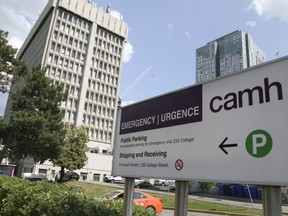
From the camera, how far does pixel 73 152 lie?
4809cm

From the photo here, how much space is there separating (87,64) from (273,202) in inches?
3185

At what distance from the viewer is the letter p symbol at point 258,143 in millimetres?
2844

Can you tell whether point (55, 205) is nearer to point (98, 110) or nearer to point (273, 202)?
point (273, 202)

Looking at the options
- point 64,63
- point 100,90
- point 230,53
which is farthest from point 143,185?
point 230,53

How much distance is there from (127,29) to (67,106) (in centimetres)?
3445

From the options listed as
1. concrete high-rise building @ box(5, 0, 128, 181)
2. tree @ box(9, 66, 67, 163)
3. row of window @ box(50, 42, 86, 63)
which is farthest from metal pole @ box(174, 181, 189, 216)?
row of window @ box(50, 42, 86, 63)

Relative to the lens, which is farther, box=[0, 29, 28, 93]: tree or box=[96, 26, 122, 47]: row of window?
box=[96, 26, 122, 47]: row of window

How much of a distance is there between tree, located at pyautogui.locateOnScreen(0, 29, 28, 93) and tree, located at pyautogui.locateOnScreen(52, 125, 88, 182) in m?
15.2

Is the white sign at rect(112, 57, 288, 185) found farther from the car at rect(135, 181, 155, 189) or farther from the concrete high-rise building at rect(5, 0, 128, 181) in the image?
the concrete high-rise building at rect(5, 0, 128, 181)

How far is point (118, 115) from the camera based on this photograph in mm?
5430

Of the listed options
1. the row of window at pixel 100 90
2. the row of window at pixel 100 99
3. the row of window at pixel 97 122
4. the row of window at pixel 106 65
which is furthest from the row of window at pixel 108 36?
the row of window at pixel 97 122

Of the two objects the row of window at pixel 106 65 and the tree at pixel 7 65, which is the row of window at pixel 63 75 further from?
the tree at pixel 7 65

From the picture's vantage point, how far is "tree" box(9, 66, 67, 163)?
32125 mm

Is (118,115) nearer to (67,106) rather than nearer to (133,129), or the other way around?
(133,129)
